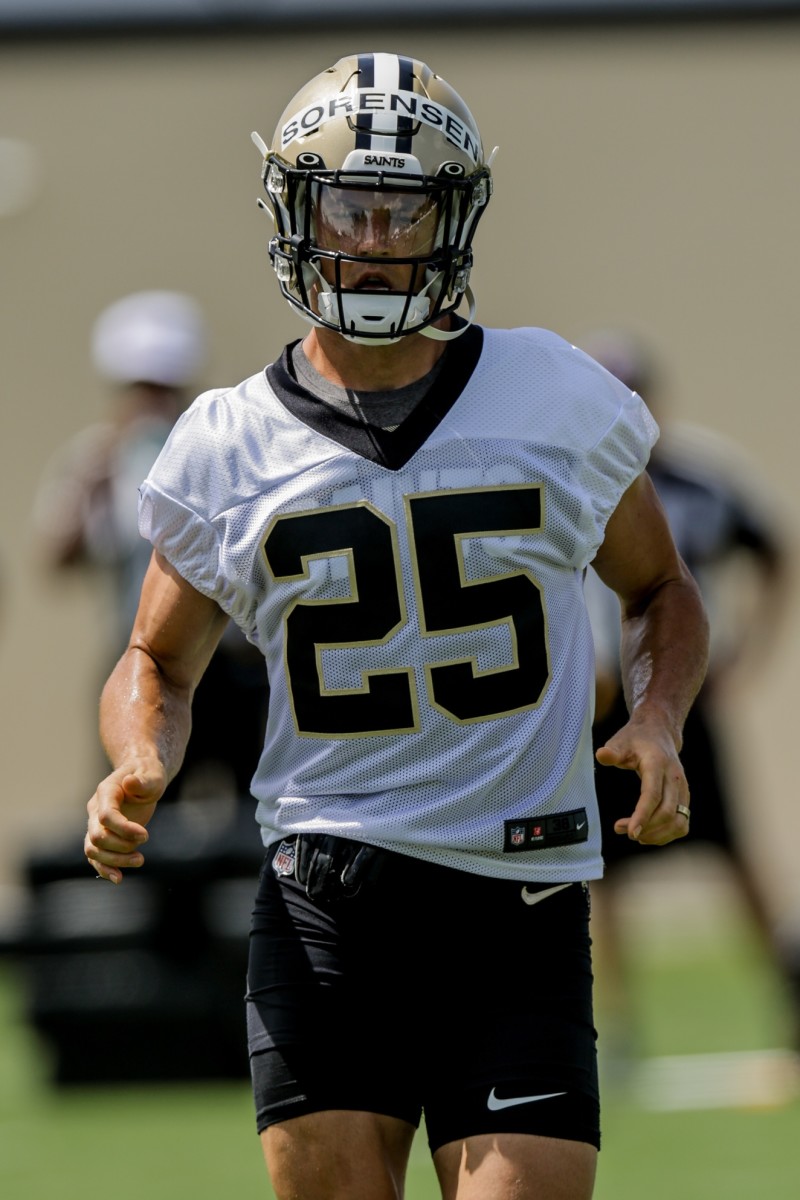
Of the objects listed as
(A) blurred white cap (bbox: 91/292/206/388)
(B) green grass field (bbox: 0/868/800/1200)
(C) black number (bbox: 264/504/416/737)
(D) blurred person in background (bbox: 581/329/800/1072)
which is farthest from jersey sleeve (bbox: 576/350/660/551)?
(A) blurred white cap (bbox: 91/292/206/388)

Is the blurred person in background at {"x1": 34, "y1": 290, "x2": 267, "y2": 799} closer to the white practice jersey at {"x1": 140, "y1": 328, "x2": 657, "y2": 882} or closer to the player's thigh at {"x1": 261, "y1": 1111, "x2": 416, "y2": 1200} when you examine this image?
the white practice jersey at {"x1": 140, "y1": 328, "x2": 657, "y2": 882}

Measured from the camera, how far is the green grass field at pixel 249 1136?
5836mm

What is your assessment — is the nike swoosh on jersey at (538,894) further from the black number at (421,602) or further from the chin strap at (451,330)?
the chin strap at (451,330)

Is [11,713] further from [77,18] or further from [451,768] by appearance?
[451,768]

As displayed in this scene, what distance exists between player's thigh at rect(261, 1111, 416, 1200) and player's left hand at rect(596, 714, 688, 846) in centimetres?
61

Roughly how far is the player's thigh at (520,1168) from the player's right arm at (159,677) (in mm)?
683

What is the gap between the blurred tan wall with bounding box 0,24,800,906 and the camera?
11.3 meters

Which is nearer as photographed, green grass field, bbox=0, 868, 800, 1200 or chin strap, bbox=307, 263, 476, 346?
chin strap, bbox=307, 263, 476, 346

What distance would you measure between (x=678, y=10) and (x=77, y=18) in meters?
3.26

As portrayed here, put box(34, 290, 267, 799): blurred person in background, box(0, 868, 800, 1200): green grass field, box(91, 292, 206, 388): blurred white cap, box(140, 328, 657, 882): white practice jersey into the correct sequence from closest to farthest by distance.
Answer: box(140, 328, 657, 882): white practice jersey → box(0, 868, 800, 1200): green grass field → box(34, 290, 267, 799): blurred person in background → box(91, 292, 206, 388): blurred white cap

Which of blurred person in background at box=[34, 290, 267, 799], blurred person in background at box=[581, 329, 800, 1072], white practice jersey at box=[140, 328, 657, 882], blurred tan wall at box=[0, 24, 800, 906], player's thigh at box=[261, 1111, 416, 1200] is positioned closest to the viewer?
player's thigh at box=[261, 1111, 416, 1200]

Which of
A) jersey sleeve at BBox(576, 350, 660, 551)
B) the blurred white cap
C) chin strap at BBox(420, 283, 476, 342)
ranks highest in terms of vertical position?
chin strap at BBox(420, 283, 476, 342)

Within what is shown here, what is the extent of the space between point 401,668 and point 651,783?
1.44 feet

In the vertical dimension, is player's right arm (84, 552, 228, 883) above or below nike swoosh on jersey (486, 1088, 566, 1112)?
above
